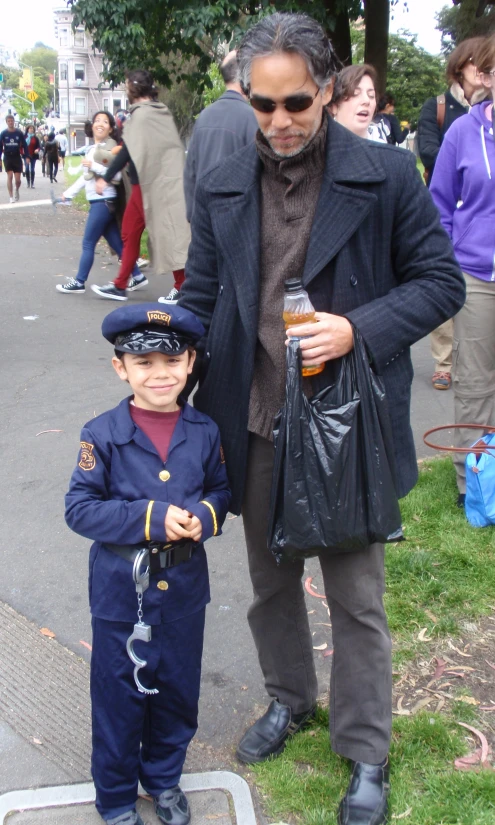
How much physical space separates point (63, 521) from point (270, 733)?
1868 millimetres

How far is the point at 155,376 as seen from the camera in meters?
2.22

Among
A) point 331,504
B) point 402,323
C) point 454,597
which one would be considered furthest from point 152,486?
point 454,597

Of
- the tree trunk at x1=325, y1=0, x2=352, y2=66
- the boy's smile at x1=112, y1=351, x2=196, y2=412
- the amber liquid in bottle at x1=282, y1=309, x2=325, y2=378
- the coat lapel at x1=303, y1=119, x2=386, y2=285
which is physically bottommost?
the boy's smile at x1=112, y1=351, x2=196, y2=412

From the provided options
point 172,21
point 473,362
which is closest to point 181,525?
point 473,362

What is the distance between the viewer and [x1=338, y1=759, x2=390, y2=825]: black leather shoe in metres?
2.32

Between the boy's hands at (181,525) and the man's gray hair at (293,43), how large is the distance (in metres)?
1.10

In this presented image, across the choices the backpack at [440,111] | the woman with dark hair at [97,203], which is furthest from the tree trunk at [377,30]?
the backpack at [440,111]

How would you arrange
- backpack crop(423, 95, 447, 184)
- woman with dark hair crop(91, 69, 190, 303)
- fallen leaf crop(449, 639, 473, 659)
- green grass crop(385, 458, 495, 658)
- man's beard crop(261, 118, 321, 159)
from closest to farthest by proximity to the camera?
man's beard crop(261, 118, 321, 159) → fallen leaf crop(449, 639, 473, 659) → green grass crop(385, 458, 495, 658) → backpack crop(423, 95, 447, 184) → woman with dark hair crop(91, 69, 190, 303)

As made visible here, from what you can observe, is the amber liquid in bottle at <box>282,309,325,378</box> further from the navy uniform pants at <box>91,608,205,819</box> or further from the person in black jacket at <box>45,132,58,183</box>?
the person in black jacket at <box>45,132,58,183</box>

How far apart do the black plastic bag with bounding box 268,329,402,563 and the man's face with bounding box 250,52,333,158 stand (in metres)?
0.51

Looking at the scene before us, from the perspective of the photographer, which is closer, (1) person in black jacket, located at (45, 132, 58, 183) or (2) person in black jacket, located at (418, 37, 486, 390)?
(2) person in black jacket, located at (418, 37, 486, 390)

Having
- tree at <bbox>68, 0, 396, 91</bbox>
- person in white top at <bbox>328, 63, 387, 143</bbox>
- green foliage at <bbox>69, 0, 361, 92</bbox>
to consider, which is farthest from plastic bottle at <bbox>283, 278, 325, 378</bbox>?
green foliage at <bbox>69, 0, 361, 92</bbox>

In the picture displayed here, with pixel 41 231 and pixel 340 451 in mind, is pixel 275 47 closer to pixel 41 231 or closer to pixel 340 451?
pixel 340 451

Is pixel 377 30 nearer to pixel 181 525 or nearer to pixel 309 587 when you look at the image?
pixel 309 587
